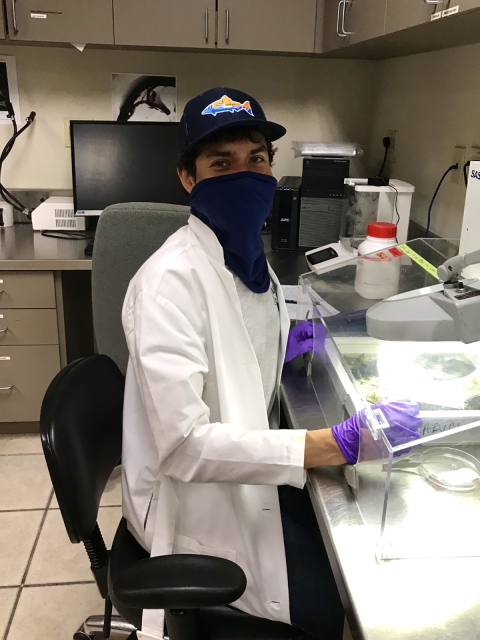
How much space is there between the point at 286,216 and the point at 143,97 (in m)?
1.00

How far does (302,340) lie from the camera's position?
1.48 m

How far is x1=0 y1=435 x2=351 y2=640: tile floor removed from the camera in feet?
5.51

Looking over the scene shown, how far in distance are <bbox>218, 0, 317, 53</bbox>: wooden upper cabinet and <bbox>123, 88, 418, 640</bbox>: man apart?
139 centimetres

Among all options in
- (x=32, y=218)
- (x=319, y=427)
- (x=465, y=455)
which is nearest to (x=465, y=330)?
(x=465, y=455)

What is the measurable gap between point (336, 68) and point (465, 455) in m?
2.41

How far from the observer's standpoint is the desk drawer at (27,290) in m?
2.31

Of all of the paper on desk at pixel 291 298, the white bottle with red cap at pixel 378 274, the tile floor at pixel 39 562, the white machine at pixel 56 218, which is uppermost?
the white bottle with red cap at pixel 378 274

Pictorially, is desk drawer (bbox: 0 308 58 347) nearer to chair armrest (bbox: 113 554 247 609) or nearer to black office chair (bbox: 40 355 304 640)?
black office chair (bbox: 40 355 304 640)

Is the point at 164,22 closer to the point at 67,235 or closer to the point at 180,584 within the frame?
the point at 67,235

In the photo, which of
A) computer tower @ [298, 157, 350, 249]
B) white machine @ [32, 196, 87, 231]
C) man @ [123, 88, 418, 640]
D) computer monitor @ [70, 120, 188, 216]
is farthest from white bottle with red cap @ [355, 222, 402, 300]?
white machine @ [32, 196, 87, 231]

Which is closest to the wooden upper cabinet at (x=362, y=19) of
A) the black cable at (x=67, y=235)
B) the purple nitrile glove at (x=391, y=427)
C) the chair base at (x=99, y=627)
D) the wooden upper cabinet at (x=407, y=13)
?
the wooden upper cabinet at (x=407, y=13)

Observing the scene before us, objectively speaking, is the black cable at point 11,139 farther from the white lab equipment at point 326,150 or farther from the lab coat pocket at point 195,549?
the lab coat pocket at point 195,549

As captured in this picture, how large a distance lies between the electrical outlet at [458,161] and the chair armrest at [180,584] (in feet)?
5.26

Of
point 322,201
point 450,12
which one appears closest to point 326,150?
point 322,201
